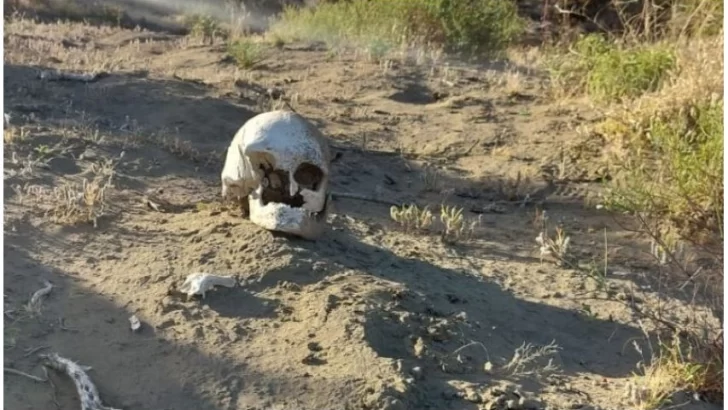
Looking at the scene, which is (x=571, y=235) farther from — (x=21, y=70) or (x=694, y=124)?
(x=21, y=70)

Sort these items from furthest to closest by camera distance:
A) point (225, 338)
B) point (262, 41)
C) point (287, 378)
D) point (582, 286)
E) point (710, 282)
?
point (262, 41) → point (582, 286) → point (710, 282) → point (225, 338) → point (287, 378)

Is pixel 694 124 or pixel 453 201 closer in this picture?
pixel 453 201

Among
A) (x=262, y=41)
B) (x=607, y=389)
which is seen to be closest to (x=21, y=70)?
(x=262, y=41)

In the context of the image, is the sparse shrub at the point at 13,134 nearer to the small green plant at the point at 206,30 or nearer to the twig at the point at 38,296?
the twig at the point at 38,296

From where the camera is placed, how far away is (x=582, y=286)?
433 centimetres

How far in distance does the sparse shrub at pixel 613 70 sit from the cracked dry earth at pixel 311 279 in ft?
1.41

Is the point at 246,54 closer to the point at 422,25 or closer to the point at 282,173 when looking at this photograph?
the point at 422,25

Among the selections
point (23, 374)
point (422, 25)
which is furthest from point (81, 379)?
point (422, 25)

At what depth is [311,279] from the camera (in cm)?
377

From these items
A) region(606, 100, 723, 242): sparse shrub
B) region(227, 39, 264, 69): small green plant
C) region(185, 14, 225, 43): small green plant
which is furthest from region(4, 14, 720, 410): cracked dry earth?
region(185, 14, 225, 43): small green plant

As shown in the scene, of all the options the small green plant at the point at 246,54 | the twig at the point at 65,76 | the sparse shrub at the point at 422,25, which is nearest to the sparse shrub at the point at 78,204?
the twig at the point at 65,76

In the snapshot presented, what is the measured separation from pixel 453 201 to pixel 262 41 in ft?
17.0

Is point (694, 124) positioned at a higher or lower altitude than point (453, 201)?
higher

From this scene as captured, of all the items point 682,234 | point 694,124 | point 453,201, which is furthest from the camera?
point 694,124
